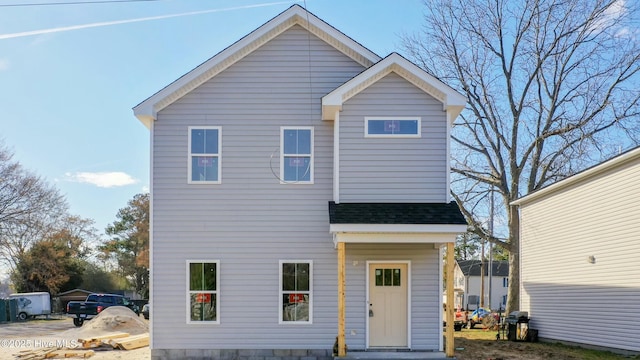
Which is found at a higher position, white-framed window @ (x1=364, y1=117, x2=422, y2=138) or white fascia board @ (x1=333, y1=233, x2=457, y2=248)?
white-framed window @ (x1=364, y1=117, x2=422, y2=138)

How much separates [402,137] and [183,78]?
536 centimetres

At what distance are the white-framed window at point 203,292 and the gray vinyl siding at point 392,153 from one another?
356 centimetres

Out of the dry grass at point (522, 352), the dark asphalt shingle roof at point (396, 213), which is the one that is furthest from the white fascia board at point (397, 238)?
the dry grass at point (522, 352)

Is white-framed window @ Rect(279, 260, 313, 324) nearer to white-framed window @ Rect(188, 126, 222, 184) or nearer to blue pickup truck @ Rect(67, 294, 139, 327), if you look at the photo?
white-framed window @ Rect(188, 126, 222, 184)

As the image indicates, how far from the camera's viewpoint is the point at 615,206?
14047mm

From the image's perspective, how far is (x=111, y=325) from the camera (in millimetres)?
20422

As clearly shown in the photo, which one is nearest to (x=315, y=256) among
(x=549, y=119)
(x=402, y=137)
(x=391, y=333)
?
(x=391, y=333)

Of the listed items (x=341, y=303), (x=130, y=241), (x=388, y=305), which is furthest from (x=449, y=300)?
(x=130, y=241)

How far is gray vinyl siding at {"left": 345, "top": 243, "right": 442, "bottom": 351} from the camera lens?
1158cm

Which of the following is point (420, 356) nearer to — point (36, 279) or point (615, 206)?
point (615, 206)

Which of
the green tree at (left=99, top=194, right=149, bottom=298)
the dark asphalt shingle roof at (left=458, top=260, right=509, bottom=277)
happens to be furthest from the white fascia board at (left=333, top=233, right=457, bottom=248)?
the dark asphalt shingle roof at (left=458, top=260, right=509, bottom=277)

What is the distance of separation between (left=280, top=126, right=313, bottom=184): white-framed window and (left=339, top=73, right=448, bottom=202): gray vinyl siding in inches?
39.9

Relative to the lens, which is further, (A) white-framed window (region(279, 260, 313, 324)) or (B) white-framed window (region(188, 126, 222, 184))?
(B) white-framed window (region(188, 126, 222, 184))

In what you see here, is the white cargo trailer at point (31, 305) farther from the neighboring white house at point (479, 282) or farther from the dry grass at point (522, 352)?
the neighboring white house at point (479, 282)
